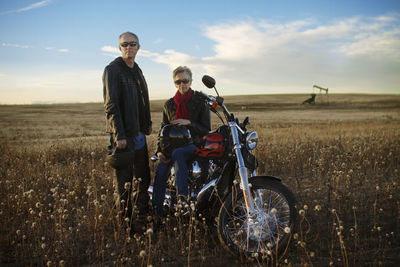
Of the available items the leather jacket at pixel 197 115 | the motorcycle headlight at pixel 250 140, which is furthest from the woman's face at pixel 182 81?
the motorcycle headlight at pixel 250 140

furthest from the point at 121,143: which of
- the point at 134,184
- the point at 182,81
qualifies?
the point at 182,81

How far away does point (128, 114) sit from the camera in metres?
4.00

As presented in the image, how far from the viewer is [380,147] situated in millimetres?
8508

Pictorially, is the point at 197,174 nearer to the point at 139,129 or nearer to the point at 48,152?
the point at 139,129

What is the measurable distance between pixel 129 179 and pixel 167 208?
27.0 inches

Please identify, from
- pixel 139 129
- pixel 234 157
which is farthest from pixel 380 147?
pixel 139 129

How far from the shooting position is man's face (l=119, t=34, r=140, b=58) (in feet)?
13.4

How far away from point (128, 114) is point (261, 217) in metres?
2.18

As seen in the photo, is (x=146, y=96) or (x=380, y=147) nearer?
(x=146, y=96)

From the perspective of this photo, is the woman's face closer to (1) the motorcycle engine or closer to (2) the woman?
(2) the woman

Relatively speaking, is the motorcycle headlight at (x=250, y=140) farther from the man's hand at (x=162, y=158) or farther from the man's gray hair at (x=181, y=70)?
the man's gray hair at (x=181, y=70)

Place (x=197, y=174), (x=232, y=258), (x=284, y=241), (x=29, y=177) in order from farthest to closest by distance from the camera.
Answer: (x=29, y=177), (x=197, y=174), (x=232, y=258), (x=284, y=241)

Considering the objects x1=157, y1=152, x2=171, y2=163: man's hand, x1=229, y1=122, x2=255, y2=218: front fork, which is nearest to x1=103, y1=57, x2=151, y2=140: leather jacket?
x1=157, y1=152, x2=171, y2=163: man's hand

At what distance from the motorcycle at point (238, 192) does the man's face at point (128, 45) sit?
1411 mm
